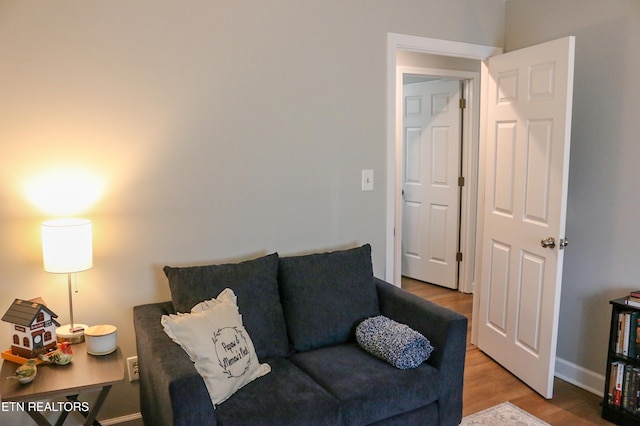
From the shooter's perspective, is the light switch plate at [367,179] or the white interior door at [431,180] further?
the white interior door at [431,180]

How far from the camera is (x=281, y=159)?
273cm

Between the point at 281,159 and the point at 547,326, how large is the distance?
1.78m

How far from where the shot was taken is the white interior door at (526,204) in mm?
2721

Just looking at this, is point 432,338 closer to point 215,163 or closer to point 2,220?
point 215,163

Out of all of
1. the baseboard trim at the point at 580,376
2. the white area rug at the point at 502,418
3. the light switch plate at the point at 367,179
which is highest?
the light switch plate at the point at 367,179

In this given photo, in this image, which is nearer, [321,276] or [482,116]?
[321,276]

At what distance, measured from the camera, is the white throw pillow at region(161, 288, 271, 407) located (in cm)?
193

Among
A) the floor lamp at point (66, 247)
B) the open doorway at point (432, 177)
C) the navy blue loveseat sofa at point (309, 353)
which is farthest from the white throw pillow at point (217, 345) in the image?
the open doorway at point (432, 177)

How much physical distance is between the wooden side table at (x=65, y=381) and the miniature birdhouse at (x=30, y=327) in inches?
3.2

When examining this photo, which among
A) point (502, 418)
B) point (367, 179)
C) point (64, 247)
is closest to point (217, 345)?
point (64, 247)

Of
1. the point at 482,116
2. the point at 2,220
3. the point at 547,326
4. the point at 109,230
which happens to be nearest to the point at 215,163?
the point at 109,230

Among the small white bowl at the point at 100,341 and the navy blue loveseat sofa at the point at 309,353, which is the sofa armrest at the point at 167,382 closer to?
the navy blue loveseat sofa at the point at 309,353

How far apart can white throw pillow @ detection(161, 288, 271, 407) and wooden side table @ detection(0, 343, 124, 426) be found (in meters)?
0.30

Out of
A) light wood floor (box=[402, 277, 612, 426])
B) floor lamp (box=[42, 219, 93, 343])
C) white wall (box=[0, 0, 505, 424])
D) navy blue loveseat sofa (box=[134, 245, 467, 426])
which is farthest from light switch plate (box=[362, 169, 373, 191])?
floor lamp (box=[42, 219, 93, 343])
